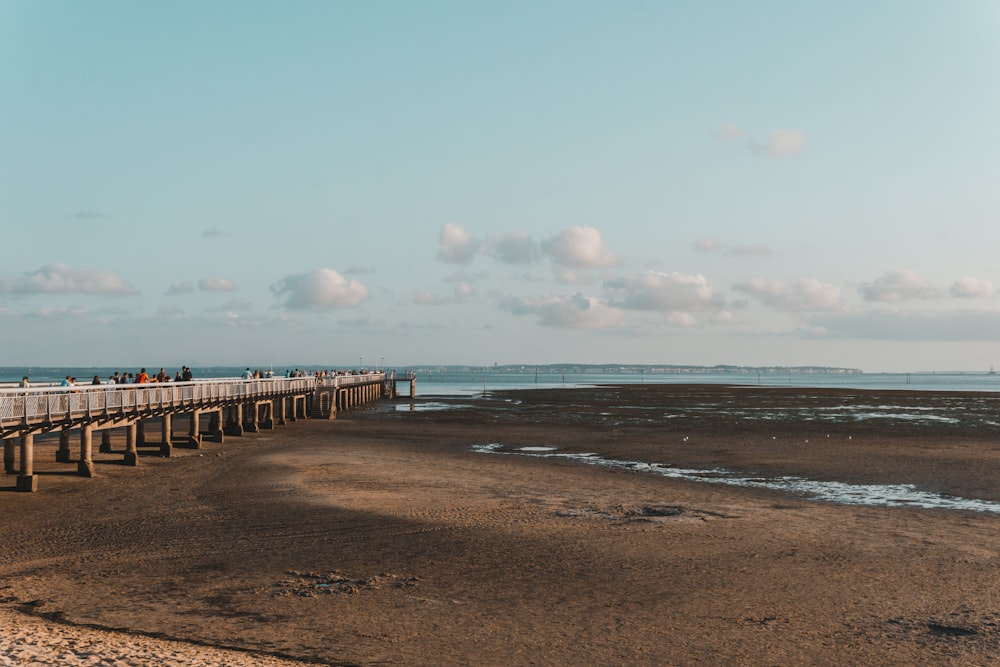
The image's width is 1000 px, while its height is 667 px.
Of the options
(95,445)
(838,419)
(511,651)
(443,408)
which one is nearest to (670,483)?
(511,651)

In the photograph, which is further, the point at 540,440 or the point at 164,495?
the point at 540,440

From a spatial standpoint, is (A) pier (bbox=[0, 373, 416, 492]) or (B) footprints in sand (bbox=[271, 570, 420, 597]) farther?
(A) pier (bbox=[0, 373, 416, 492])

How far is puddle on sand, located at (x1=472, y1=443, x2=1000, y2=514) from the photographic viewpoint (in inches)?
835

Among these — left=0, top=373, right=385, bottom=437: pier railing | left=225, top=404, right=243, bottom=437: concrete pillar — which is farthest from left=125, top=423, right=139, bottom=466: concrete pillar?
left=225, top=404, right=243, bottom=437: concrete pillar

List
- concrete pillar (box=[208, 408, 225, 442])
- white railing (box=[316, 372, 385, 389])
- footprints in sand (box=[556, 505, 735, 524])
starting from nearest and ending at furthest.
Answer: footprints in sand (box=[556, 505, 735, 524]) < concrete pillar (box=[208, 408, 225, 442]) < white railing (box=[316, 372, 385, 389])

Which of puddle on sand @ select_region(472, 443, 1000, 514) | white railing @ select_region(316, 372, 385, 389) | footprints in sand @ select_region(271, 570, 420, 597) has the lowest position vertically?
puddle on sand @ select_region(472, 443, 1000, 514)

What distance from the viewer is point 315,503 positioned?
20.5 m

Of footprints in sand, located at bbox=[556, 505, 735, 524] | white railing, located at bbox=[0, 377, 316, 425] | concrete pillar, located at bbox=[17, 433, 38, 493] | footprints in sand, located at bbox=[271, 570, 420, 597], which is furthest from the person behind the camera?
concrete pillar, located at bbox=[17, 433, 38, 493]

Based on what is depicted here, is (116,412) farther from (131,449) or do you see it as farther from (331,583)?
(331,583)

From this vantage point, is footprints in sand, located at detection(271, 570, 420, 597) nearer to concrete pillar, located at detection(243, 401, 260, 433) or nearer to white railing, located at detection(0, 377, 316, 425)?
white railing, located at detection(0, 377, 316, 425)

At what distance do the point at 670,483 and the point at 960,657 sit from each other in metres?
14.6

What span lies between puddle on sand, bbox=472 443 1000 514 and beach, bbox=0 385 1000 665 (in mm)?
206

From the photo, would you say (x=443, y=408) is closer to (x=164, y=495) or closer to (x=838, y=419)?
(x=838, y=419)

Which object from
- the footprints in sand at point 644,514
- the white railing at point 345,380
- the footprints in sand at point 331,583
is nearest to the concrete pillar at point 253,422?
the white railing at point 345,380
